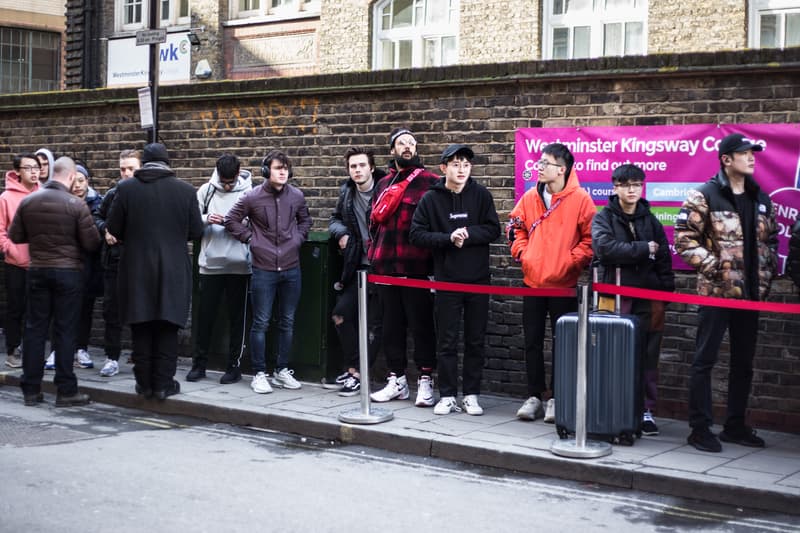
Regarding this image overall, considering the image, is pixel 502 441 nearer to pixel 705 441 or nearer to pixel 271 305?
pixel 705 441

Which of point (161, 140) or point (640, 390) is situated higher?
point (161, 140)

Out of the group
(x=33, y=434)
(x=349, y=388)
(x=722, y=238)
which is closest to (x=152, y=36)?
(x=349, y=388)

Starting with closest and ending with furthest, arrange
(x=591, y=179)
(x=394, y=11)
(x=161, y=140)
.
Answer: (x=591, y=179)
(x=161, y=140)
(x=394, y=11)

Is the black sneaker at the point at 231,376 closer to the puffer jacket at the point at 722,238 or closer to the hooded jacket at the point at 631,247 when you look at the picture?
the hooded jacket at the point at 631,247

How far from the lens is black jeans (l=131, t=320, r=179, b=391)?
8.89 metres

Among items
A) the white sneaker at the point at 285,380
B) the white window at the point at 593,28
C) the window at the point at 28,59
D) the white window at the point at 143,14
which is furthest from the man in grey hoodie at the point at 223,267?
the window at the point at 28,59

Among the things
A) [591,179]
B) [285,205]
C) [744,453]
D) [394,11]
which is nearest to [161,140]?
[285,205]

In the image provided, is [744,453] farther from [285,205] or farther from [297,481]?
[285,205]

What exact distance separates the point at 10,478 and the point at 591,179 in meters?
4.96

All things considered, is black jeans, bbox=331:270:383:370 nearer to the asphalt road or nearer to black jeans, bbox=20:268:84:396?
the asphalt road

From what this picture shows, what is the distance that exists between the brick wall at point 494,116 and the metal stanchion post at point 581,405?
Result: 1669 mm

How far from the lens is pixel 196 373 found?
9883mm

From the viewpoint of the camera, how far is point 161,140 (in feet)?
38.8

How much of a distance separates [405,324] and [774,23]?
9039 mm
